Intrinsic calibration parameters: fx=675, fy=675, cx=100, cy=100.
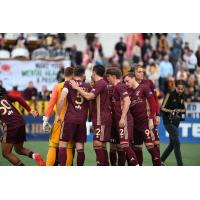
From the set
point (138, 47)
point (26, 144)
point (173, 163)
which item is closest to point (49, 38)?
point (138, 47)

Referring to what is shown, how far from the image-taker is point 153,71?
23.5 m

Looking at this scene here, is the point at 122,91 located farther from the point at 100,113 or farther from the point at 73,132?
the point at 73,132

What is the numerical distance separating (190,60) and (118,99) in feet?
39.8

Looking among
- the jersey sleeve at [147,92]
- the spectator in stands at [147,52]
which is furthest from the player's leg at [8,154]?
the spectator in stands at [147,52]

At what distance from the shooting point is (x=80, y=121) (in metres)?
11.4

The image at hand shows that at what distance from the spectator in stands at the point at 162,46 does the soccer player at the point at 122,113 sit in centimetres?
1233

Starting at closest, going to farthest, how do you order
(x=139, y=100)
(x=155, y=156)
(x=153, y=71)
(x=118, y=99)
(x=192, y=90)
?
(x=118, y=99)
(x=139, y=100)
(x=155, y=156)
(x=192, y=90)
(x=153, y=71)

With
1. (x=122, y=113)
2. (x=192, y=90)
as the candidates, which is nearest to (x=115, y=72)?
(x=122, y=113)

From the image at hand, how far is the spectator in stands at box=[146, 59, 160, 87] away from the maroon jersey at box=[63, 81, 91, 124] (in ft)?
39.6

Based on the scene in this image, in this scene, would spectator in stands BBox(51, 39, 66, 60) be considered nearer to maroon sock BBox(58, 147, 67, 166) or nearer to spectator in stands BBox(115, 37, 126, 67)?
spectator in stands BBox(115, 37, 126, 67)

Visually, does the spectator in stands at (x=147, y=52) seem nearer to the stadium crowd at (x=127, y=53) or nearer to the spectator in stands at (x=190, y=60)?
the stadium crowd at (x=127, y=53)

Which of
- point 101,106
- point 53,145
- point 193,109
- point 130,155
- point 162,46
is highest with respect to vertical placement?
point 162,46

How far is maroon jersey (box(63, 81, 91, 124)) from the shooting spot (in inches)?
445

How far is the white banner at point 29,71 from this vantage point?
2355 centimetres
